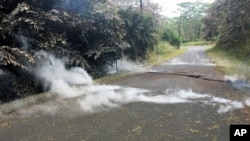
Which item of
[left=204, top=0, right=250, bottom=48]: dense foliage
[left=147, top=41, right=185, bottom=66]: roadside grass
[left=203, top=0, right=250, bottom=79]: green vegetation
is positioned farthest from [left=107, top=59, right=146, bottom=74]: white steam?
[left=204, top=0, right=250, bottom=48]: dense foliage

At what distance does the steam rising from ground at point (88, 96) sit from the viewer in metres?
6.46

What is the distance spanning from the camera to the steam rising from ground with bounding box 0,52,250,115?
646 centimetres

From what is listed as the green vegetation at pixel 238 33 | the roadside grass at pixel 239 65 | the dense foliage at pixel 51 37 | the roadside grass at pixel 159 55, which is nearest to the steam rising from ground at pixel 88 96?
the dense foliage at pixel 51 37

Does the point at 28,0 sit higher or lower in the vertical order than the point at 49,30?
higher

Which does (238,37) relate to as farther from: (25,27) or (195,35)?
(195,35)

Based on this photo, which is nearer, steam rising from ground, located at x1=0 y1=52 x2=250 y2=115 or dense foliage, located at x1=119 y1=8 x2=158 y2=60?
steam rising from ground, located at x1=0 y1=52 x2=250 y2=115

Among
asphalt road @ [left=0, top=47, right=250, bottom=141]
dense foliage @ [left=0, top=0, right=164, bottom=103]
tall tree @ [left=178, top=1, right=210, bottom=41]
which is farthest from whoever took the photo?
tall tree @ [left=178, top=1, right=210, bottom=41]

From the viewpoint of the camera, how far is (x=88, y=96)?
779 cm

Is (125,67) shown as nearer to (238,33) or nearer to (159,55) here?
(238,33)

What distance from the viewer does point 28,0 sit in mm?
8391

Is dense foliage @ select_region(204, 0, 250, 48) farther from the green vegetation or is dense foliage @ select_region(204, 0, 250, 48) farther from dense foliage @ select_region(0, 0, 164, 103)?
dense foliage @ select_region(0, 0, 164, 103)

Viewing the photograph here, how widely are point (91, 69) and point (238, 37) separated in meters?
10.8

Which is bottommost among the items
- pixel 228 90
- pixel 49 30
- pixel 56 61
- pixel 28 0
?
pixel 228 90

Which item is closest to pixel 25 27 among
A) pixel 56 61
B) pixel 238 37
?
pixel 56 61
